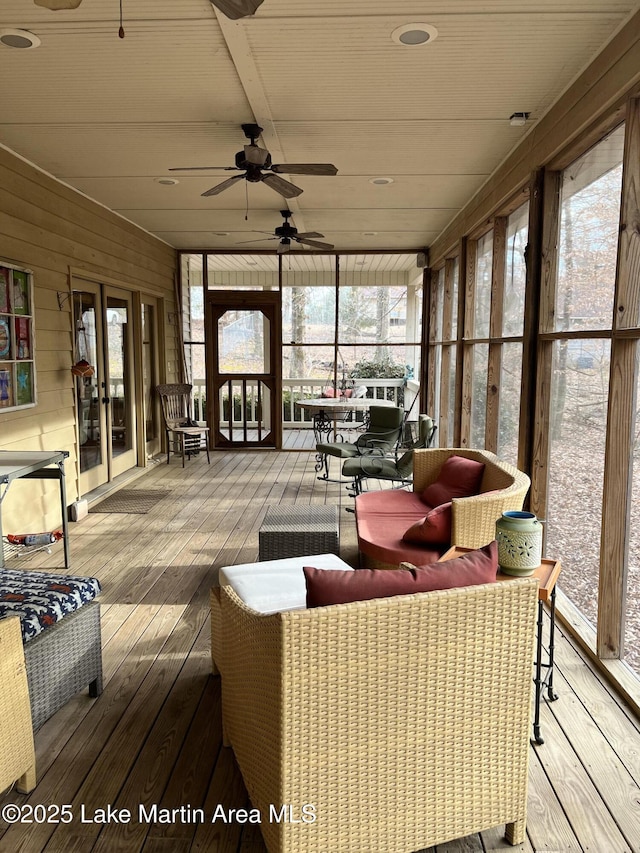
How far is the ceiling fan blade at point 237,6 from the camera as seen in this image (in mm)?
1626

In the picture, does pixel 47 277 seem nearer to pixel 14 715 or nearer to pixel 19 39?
pixel 19 39

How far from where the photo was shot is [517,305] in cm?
451

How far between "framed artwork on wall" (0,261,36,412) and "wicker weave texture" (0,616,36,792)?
9.02 ft

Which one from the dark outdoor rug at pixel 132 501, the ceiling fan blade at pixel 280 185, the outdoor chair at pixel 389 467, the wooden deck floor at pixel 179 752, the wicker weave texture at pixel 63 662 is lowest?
the wooden deck floor at pixel 179 752

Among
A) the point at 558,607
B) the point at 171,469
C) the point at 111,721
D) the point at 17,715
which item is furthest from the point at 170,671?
the point at 171,469

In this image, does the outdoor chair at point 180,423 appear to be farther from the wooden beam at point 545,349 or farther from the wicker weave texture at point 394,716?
the wicker weave texture at point 394,716

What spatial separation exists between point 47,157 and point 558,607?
15.3ft

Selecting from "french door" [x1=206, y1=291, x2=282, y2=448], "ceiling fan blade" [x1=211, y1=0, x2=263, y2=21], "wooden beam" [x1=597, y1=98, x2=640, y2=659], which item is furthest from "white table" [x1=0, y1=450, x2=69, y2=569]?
"french door" [x1=206, y1=291, x2=282, y2=448]

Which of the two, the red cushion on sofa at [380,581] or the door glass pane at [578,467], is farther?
the door glass pane at [578,467]

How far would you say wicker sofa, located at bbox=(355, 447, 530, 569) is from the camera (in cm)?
312

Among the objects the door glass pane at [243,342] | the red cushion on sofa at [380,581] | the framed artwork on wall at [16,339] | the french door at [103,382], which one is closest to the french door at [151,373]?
the french door at [103,382]

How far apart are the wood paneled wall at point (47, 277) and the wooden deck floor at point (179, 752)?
3.66ft

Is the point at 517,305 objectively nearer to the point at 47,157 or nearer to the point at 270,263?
the point at 47,157

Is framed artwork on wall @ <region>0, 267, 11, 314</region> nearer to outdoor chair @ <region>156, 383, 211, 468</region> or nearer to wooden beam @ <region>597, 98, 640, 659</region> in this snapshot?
outdoor chair @ <region>156, 383, 211, 468</region>
